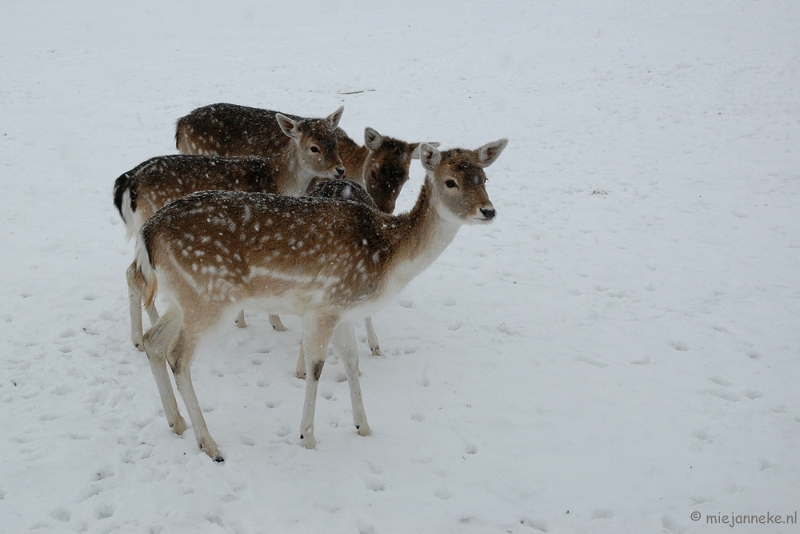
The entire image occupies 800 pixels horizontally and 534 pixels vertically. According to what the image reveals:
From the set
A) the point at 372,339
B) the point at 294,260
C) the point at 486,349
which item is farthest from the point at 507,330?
the point at 294,260

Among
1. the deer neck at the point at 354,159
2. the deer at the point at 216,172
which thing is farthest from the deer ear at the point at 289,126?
the deer neck at the point at 354,159

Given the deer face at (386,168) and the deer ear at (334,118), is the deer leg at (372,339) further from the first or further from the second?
the deer ear at (334,118)

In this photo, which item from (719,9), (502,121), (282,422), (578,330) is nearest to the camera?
(282,422)

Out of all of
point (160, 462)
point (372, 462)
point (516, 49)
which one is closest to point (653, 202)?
point (372, 462)

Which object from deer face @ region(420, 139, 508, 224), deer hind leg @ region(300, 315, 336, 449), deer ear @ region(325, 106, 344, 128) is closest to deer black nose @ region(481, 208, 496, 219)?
deer face @ region(420, 139, 508, 224)

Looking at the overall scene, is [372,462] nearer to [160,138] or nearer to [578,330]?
[578,330]

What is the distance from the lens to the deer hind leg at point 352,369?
4996 millimetres

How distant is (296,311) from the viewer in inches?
187

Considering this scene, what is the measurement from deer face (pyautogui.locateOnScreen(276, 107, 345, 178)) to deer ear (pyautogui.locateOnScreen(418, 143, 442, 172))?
7.01ft

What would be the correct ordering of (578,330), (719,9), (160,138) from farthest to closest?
(719,9) → (160,138) → (578,330)

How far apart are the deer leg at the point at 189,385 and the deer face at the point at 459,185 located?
88.5 inches

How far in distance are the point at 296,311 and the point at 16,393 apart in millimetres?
2651

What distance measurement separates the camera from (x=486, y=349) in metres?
6.29

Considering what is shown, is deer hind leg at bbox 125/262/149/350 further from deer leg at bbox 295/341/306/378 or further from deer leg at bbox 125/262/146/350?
deer leg at bbox 295/341/306/378
